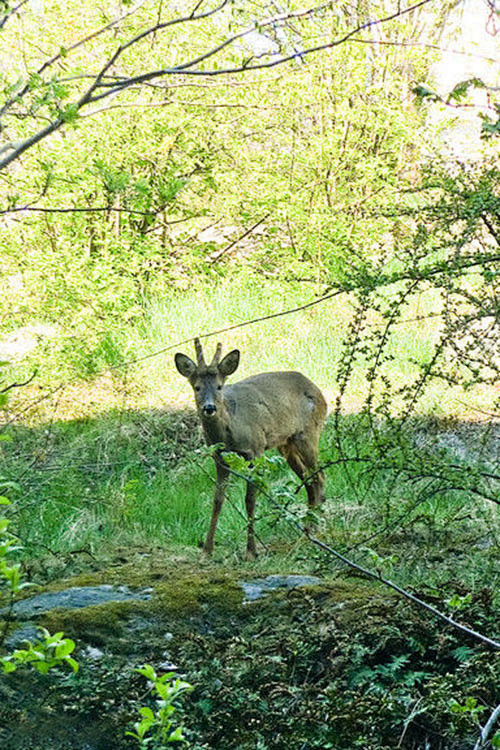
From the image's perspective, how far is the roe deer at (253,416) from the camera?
7359 mm

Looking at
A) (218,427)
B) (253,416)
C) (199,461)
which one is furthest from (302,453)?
(199,461)

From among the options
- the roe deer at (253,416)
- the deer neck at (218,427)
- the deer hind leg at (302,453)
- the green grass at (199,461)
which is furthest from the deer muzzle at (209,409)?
the deer hind leg at (302,453)

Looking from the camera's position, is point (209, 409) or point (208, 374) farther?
point (208, 374)

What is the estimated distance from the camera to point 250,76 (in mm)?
13508

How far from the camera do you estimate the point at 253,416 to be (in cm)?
787

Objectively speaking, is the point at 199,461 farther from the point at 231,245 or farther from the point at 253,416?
the point at 231,245

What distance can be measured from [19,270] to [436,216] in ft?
25.2

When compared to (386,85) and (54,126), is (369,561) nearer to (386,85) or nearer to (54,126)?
(54,126)

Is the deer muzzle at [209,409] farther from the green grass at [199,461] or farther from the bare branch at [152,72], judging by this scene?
the bare branch at [152,72]

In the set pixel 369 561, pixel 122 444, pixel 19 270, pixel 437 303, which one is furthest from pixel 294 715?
pixel 437 303

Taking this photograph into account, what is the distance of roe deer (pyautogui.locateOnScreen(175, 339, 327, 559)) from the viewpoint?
7.36m

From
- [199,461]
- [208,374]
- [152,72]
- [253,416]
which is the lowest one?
[253,416]

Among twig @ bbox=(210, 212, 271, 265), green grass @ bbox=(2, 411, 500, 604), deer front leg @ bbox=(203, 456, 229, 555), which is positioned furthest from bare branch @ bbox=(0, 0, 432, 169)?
twig @ bbox=(210, 212, 271, 265)

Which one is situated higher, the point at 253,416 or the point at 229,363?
the point at 229,363
